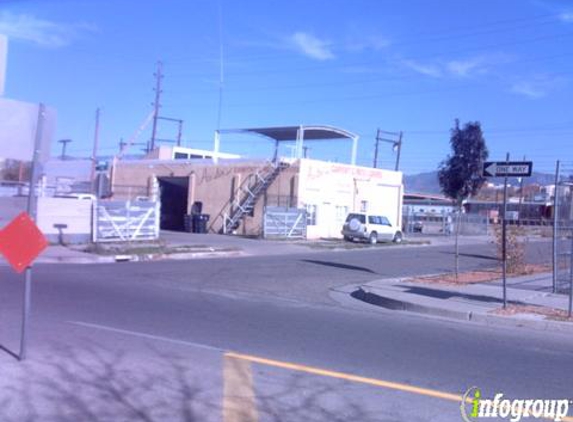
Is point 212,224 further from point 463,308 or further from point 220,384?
point 220,384

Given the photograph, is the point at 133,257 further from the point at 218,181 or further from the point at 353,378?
the point at 353,378

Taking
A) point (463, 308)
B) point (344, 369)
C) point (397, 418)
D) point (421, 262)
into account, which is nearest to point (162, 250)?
point (421, 262)

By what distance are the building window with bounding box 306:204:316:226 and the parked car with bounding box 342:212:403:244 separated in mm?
1860

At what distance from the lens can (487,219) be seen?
61938mm

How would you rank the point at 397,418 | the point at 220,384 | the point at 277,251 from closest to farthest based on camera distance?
the point at 397,418, the point at 220,384, the point at 277,251

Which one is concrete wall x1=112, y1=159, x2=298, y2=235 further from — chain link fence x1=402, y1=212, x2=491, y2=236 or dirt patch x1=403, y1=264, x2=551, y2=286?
dirt patch x1=403, y1=264, x2=551, y2=286

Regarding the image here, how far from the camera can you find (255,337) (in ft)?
33.8

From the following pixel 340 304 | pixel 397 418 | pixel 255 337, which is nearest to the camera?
pixel 397 418

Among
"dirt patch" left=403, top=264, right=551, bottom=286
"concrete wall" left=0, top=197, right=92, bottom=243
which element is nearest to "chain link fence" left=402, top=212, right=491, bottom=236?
"concrete wall" left=0, top=197, right=92, bottom=243

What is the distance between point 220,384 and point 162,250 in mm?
20620

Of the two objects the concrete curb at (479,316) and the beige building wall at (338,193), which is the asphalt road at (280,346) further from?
the beige building wall at (338,193)

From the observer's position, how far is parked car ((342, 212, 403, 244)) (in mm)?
39562

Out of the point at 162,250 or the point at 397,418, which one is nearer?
the point at 397,418

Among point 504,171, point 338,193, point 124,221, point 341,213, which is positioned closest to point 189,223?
point 338,193
